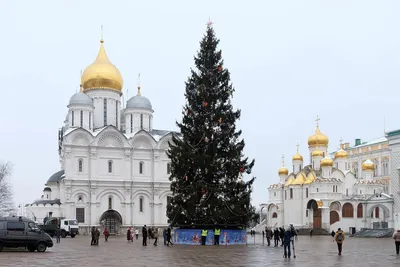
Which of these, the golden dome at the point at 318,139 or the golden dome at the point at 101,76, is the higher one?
the golden dome at the point at 101,76

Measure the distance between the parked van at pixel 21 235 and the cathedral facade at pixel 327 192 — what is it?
38.2 meters

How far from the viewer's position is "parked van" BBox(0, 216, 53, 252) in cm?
2388

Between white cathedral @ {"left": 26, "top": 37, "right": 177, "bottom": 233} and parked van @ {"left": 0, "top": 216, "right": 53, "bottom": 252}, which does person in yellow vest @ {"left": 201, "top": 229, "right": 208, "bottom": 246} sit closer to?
parked van @ {"left": 0, "top": 216, "right": 53, "bottom": 252}

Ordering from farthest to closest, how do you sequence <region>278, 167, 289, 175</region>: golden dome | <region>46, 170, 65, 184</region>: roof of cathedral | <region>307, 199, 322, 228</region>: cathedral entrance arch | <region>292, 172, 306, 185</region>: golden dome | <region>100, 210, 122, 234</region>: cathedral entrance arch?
<region>278, 167, 289, 175</region>: golden dome, <region>292, 172, 306, 185</region>: golden dome, <region>307, 199, 322, 228</region>: cathedral entrance arch, <region>46, 170, 65, 184</region>: roof of cathedral, <region>100, 210, 122, 234</region>: cathedral entrance arch

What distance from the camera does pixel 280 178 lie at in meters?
75.9

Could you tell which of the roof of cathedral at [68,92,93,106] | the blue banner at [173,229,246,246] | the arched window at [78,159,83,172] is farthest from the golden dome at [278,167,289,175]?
the blue banner at [173,229,246,246]

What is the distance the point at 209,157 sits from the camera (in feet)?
100

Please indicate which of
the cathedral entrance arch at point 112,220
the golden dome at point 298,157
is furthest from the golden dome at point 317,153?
the cathedral entrance arch at point 112,220

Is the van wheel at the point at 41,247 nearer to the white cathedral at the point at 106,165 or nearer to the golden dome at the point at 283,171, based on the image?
the white cathedral at the point at 106,165

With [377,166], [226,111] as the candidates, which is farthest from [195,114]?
[377,166]

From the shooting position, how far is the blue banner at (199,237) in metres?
30.7

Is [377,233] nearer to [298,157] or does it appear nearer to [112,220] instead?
[112,220]

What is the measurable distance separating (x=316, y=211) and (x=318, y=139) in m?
10.6

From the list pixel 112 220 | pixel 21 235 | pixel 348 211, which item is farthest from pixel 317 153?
pixel 21 235
